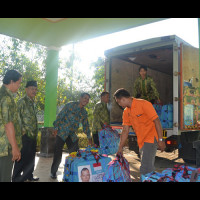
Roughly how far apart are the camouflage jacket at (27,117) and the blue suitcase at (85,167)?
0.94 m

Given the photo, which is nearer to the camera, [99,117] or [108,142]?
[108,142]

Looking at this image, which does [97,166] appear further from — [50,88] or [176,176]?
[50,88]

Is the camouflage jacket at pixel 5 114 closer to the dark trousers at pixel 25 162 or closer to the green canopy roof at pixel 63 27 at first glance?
the dark trousers at pixel 25 162

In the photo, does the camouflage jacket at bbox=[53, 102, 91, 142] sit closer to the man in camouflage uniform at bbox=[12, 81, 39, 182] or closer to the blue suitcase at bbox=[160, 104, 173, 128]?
the man in camouflage uniform at bbox=[12, 81, 39, 182]

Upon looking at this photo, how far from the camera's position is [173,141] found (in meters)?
5.16

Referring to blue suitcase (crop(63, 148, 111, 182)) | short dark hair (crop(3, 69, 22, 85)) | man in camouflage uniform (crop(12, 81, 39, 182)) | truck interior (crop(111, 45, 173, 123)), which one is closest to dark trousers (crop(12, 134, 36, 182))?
man in camouflage uniform (crop(12, 81, 39, 182))

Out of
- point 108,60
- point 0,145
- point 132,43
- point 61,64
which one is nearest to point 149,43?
point 132,43

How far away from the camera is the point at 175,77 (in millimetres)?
5105

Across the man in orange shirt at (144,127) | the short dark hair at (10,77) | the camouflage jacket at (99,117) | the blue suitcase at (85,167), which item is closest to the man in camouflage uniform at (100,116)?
the camouflage jacket at (99,117)

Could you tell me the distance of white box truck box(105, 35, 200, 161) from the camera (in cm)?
510

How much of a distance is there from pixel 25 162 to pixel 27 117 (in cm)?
84

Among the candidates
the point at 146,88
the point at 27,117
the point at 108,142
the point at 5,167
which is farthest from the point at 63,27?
the point at 5,167

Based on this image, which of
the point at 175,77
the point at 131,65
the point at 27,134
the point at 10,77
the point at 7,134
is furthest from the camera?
the point at 131,65
